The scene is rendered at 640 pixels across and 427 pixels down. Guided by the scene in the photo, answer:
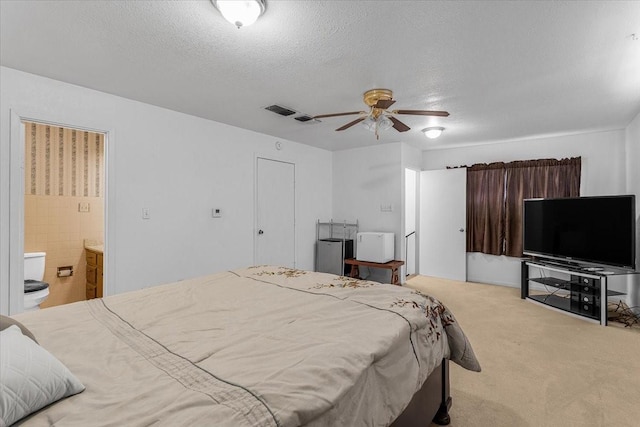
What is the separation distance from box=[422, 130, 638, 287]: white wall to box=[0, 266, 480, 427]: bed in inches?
152

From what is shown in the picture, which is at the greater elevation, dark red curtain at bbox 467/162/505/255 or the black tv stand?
dark red curtain at bbox 467/162/505/255

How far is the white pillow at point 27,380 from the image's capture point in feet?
2.63

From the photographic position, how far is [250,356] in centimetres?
116

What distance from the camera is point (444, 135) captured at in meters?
4.53

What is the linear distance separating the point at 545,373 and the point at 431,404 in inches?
51.6

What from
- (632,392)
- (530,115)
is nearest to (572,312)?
(632,392)

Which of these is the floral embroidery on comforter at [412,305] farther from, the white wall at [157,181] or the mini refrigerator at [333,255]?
the mini refrigerator at [333,255]

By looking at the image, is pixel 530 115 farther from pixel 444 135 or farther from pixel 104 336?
pixel 104 336

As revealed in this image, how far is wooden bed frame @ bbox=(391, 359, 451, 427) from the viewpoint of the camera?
150 cm

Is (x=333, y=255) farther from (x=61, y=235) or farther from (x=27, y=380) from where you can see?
(x=27, y=380)

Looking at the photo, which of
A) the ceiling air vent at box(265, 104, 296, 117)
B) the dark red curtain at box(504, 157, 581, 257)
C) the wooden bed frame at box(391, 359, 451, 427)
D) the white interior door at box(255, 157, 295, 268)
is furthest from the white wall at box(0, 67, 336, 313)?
the dark red curtain at box(504, 157, 581, 257)

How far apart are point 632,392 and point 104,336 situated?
3.29 metres

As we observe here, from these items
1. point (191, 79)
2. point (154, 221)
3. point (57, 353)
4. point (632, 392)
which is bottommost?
point (632, 392)

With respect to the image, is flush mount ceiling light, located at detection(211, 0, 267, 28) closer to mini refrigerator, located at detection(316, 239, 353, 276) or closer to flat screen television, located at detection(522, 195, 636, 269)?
mini refrigerator, located at detection(316, 239, 353, 276)
